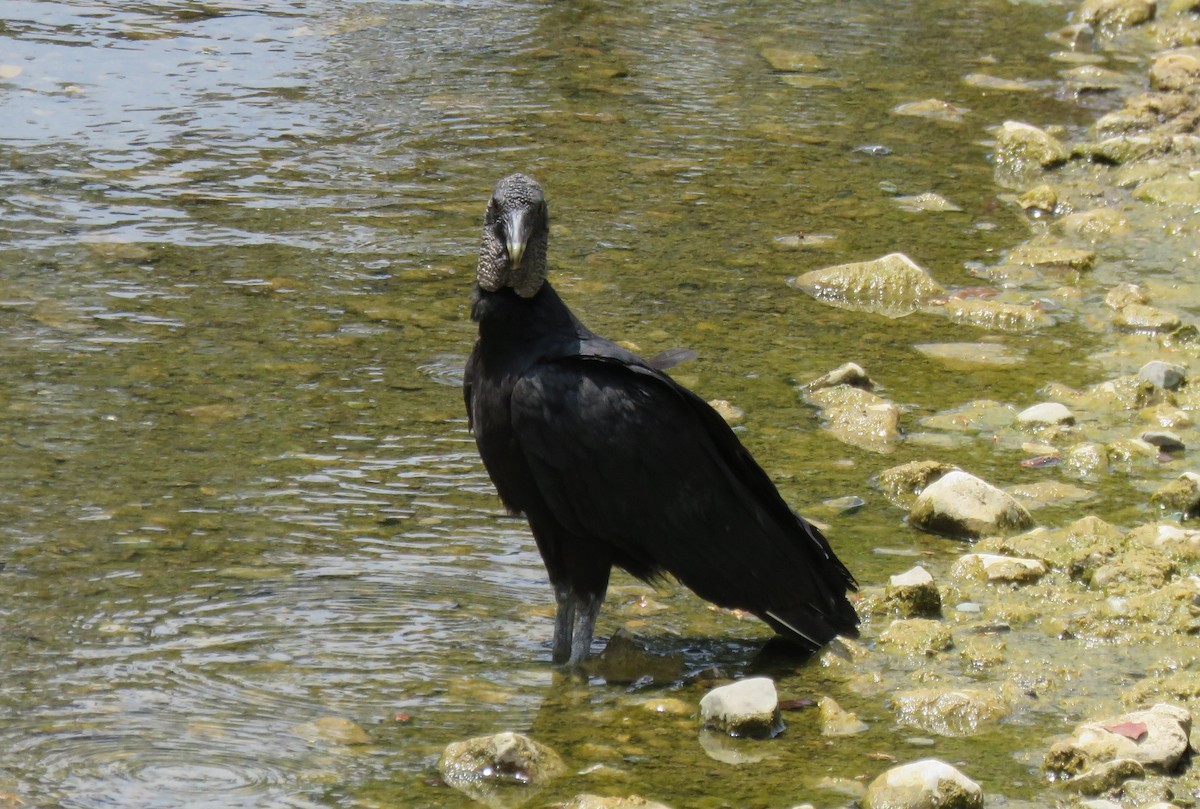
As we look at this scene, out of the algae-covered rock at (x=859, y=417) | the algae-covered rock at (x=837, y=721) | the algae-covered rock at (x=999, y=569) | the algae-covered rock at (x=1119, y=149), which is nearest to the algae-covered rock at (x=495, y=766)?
the algae-covered rock at (x=837, y=721)

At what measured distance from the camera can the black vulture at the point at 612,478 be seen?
11.9 ft

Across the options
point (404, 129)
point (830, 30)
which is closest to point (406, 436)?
point (404, 129)

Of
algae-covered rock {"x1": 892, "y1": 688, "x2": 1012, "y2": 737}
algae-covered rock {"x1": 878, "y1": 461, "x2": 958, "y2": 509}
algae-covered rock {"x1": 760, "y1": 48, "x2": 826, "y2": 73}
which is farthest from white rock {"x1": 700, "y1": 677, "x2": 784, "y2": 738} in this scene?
algae-covered rock {"x1": 760, "y1": 48, "x2": 826, "y2": 73}

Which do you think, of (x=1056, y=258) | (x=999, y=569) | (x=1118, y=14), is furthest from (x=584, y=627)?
(x=1118, y=14)

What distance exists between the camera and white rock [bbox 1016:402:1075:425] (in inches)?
196

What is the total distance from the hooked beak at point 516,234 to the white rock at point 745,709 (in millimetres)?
1070

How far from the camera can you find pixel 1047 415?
16.4 ft

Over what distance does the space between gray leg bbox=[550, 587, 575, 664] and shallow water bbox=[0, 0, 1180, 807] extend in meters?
0.06

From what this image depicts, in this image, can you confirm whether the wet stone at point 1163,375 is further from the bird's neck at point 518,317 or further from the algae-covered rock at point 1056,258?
the bird's neck at point 518,317

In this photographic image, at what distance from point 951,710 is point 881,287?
3010mm

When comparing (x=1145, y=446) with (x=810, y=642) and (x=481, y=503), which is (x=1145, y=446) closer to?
(x=810, y=642)

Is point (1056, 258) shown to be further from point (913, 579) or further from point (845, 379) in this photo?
point (913, 579)

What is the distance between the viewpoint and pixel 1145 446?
15.6ft

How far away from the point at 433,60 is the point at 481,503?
15.8 ft
